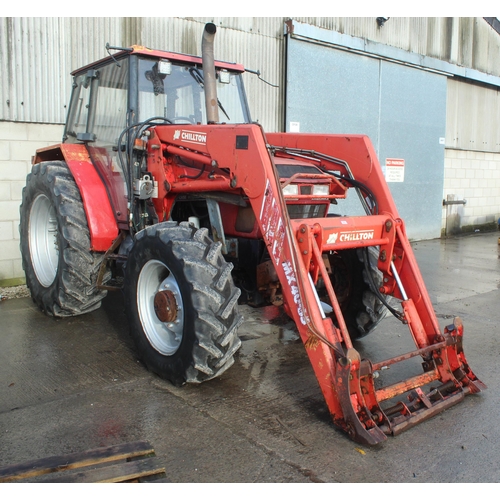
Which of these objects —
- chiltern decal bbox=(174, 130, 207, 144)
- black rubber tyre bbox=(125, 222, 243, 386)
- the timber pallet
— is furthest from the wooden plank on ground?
chiltern decal bbox=(174, 130, 207, 144)

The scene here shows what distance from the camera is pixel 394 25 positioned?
11.1 meters

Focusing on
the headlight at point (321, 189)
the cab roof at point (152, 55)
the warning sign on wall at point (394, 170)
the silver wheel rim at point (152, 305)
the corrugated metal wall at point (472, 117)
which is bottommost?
the silver wheel rim at point (152, 305)

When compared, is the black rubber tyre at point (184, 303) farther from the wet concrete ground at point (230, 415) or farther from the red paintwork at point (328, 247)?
the red paintwork at point (328, 247)

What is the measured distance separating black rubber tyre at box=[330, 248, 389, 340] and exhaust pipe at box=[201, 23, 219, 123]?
158cm

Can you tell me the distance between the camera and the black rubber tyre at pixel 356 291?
15.6 feet

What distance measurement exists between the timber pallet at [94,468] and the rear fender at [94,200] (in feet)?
7.92

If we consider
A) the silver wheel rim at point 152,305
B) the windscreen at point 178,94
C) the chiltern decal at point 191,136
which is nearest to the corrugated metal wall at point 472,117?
the windscreen at point 178,94

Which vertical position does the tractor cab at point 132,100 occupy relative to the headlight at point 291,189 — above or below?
above

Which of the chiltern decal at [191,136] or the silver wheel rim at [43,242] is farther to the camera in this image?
the silver wheel rim at [43,242]

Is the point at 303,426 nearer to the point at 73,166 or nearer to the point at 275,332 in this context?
the point at 275,332

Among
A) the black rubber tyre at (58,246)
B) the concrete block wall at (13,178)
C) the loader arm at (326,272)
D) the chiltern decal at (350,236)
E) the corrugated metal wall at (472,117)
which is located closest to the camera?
the loader arm at (326,272)

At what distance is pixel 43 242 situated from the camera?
5.96 metres

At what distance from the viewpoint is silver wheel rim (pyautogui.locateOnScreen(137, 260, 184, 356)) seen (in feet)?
13.5

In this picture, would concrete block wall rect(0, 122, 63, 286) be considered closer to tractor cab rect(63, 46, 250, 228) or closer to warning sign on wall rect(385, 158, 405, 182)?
tractor cab rect(63, 46, 250, 228)
